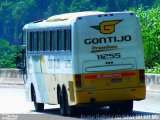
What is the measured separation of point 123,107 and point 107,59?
162 cm

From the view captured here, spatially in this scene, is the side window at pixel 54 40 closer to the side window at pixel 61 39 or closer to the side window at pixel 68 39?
the side window at pixel 61 39

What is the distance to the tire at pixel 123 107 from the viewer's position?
85.3ft

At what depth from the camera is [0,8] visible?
154 m

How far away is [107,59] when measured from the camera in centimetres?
2530

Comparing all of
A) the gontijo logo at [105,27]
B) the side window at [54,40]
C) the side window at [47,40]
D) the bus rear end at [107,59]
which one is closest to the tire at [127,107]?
the bus rear end at [107,59]

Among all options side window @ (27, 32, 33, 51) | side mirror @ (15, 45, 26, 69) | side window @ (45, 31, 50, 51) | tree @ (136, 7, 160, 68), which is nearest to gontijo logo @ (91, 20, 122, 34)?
side window @ (45, 31, 50, 51)

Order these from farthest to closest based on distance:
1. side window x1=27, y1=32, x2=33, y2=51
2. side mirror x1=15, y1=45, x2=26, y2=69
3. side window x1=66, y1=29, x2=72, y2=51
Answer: side mirror x1=15, y1=45, x2=26, y2=69 → side window x1=27, y1=32, x2=33, y2=51 → side window x1=66, y1=29, x2=72, y2=51

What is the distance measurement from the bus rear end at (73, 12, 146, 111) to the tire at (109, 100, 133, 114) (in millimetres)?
524

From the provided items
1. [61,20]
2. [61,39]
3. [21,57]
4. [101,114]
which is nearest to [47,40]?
[61,20]

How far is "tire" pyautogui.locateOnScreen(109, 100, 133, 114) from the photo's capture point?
2600cm

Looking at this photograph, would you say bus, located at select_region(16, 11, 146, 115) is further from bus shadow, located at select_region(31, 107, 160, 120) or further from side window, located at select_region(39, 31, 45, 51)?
side window, located at select_region(39, 31, 45, 51)

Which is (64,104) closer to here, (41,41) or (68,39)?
(68,39)

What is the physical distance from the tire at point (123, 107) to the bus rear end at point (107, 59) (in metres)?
0.52

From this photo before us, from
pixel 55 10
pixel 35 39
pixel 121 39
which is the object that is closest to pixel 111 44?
pixel 121 39
